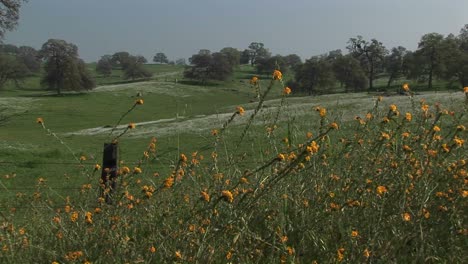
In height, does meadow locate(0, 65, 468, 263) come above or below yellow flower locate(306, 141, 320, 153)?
below

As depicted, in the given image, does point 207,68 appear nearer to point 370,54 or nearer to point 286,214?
point 370,54

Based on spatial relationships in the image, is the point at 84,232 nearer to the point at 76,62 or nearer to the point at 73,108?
the point at 73,108

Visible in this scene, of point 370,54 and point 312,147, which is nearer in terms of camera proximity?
point 312,147

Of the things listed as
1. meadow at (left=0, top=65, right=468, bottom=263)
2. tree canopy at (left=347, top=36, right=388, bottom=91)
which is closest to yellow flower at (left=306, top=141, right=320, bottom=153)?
meadow at (left=0, top=65, right=468, bottom=263)

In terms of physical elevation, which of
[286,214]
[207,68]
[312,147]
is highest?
[207,68]

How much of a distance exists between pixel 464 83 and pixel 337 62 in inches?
1024

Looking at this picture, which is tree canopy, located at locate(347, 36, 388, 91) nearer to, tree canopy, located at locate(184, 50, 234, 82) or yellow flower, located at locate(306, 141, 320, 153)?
tree canopy, located at locate(184, 50, 234, 82)

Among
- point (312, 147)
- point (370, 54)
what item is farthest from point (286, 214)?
point (370, 54)

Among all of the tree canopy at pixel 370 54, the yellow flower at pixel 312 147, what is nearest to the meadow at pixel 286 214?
the yellow flower at pixel 312 147

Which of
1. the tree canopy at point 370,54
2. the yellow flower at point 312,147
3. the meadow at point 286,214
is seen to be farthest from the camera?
the tree canopy at point 370,54

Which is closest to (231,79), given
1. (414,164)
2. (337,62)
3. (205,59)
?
(205,59)

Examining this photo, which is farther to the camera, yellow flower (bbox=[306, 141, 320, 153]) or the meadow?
the meadow

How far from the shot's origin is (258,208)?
373 cm

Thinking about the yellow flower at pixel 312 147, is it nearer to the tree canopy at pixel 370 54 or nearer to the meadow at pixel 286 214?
the meadow at pixel 286 214
